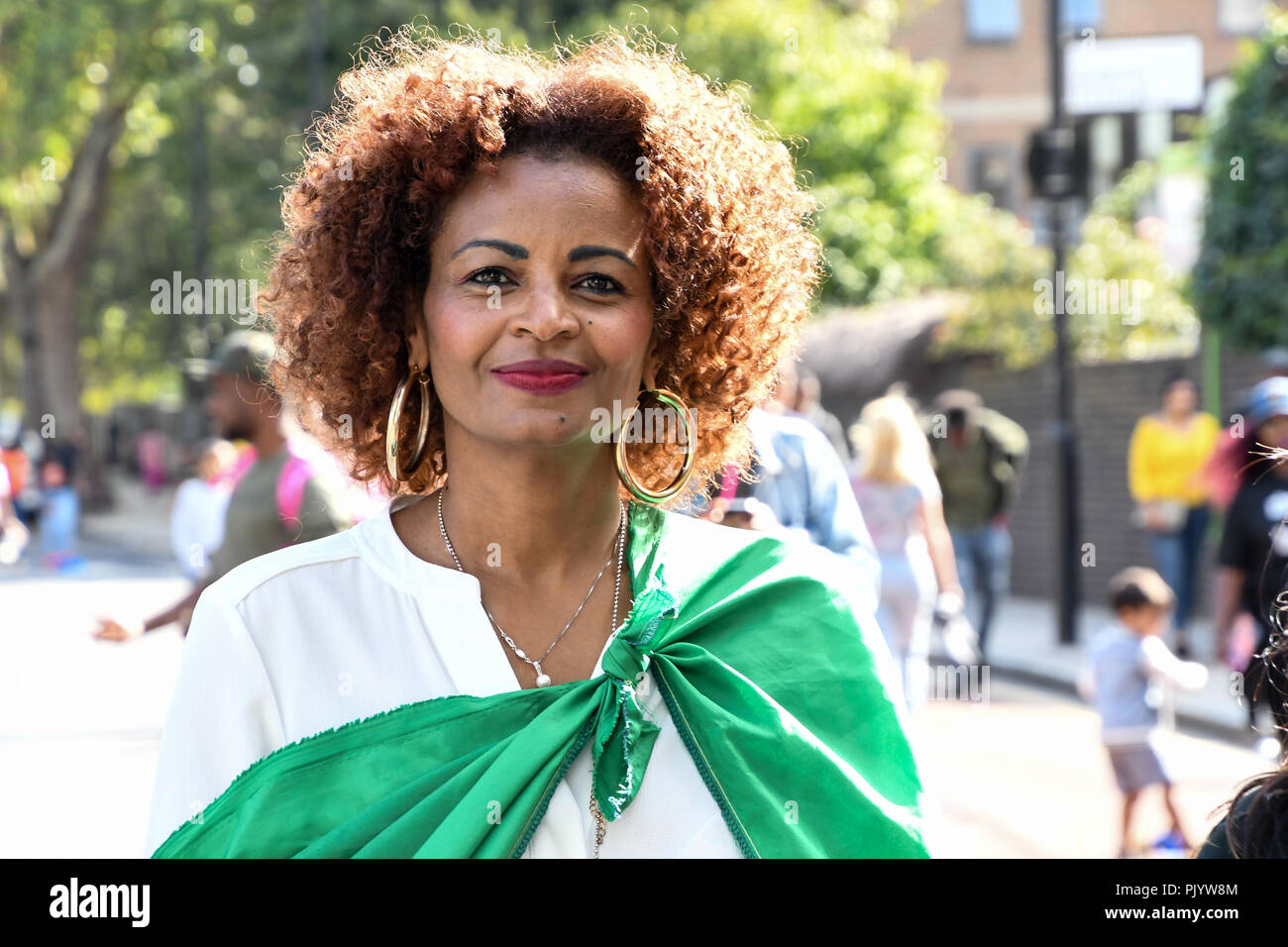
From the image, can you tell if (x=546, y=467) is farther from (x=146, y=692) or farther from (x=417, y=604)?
(x=146, y=692)

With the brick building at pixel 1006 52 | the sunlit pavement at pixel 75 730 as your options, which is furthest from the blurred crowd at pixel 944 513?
the brick building at pixel 1006 52

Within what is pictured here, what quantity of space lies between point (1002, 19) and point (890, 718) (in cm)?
3408

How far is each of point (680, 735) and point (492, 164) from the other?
825 mm

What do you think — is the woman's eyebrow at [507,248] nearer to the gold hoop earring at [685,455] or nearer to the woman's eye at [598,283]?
the woman's eye at [598,283]

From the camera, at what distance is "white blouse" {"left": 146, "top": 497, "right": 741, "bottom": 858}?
84.5 inches

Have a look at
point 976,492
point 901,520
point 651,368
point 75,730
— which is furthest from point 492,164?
point 976,492

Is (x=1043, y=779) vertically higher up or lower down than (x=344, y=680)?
lower down

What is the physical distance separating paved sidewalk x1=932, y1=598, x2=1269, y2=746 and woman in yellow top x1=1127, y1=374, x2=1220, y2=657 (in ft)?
1.82

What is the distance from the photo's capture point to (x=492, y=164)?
2.34m

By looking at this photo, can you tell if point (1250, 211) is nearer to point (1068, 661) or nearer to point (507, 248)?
point (1068, 661)

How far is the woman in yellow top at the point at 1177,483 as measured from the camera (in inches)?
469

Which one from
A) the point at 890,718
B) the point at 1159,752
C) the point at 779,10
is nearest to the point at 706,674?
the point at 890,718

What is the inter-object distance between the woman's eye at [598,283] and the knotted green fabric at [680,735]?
373 mm
